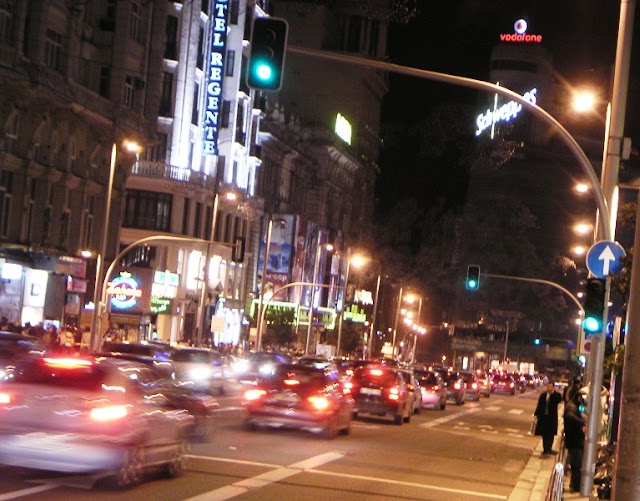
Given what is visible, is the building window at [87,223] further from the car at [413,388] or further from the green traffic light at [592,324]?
the green traffic light at [592,324]

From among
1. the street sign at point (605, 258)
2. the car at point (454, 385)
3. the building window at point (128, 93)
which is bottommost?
the car at point (454, 385)

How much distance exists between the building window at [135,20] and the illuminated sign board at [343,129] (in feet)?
160

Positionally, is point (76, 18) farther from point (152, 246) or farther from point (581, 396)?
point (581, 396)

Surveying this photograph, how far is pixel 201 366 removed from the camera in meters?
37.2

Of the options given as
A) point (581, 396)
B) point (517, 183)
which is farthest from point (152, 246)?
point (517, 183)

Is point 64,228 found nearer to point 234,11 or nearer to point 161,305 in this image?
point 161,305

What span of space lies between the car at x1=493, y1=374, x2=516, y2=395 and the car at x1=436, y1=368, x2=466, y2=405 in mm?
27103

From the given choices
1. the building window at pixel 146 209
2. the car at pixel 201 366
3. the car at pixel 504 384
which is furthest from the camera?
the car at pixel 504 384

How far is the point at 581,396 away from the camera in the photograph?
76.0ft

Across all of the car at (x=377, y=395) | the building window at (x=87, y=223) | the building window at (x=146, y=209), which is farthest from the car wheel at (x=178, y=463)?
the building window at (x=146, y=209)

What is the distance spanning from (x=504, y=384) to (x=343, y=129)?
34000 millimetres

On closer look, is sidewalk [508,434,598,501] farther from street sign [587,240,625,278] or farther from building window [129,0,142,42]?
building window [129,0,142,42]

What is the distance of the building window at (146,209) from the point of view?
7038 cm

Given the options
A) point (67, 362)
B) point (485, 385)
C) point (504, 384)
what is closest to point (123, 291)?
point (485, 385)
